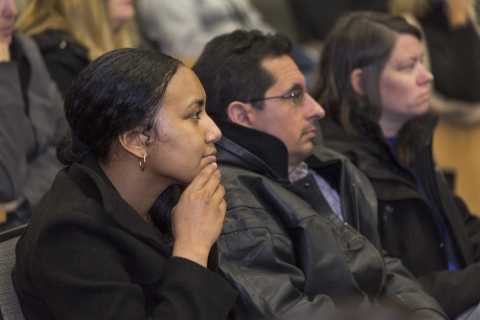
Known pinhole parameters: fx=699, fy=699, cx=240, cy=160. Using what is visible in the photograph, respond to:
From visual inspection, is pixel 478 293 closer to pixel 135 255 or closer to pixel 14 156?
pixel 135 255

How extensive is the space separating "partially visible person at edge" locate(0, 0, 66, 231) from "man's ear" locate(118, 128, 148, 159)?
3.16 feet

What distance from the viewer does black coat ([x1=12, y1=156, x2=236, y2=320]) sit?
1.32 m

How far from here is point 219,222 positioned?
1542 mm

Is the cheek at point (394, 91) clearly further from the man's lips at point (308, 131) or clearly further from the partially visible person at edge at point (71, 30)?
the partially visible person at edge at point (71, 30)

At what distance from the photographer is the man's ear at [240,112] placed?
2.12 m

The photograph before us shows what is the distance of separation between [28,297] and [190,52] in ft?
8.84

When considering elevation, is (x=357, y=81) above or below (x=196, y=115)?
below

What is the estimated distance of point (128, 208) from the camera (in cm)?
146

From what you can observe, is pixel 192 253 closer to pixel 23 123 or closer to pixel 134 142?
pixel 134 142

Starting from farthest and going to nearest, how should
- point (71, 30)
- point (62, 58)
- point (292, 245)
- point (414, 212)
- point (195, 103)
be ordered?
point (71, 30)
point (62, 58)
point (414, 212)
point (292, 245)
point (195, 103)

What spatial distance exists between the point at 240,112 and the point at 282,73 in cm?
18

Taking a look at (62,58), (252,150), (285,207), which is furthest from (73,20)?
(285,207)

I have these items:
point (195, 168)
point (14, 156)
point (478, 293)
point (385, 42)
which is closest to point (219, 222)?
point (195, 168)

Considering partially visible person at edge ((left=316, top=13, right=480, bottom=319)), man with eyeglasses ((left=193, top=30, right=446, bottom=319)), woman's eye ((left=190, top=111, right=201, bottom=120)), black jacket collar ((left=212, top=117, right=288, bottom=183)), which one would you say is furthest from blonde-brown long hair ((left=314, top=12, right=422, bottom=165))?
woman's eye ((left=190, top=111, right=201, bottom=120))
